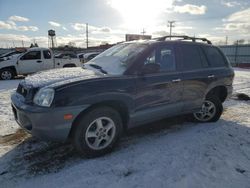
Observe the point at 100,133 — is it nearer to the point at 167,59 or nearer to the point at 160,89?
the point at 160,89

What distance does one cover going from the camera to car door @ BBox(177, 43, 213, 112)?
4.04 m

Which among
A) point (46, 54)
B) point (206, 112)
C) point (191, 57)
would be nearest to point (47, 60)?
point (46, 54)

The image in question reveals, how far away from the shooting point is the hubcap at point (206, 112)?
468 centimetres

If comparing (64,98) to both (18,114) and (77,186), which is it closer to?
(18,114)

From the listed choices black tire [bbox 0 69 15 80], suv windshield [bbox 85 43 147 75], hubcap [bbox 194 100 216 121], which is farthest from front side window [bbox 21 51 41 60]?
hubcap [bbox 194 100 216 121]

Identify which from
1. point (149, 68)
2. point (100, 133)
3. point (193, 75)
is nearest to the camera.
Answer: point (100, 133)

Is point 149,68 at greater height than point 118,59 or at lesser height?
lesser

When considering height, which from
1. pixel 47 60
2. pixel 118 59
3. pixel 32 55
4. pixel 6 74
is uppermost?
pixel 32 55

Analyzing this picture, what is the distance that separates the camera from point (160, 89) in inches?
142

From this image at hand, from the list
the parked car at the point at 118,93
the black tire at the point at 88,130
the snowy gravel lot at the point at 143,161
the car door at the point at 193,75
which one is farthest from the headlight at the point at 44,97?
the car door at the point at 193,75

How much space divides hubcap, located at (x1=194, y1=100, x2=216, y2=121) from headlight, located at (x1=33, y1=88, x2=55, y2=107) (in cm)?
323

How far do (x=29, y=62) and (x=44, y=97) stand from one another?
33.7 ft

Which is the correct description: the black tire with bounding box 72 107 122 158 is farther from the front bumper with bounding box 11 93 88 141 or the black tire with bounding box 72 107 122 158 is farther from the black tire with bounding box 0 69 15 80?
the black tire with bounding box 0 69 15 80

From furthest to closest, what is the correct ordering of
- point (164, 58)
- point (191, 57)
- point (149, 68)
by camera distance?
point (191, 57), point (164, 58), point (149, 68)
